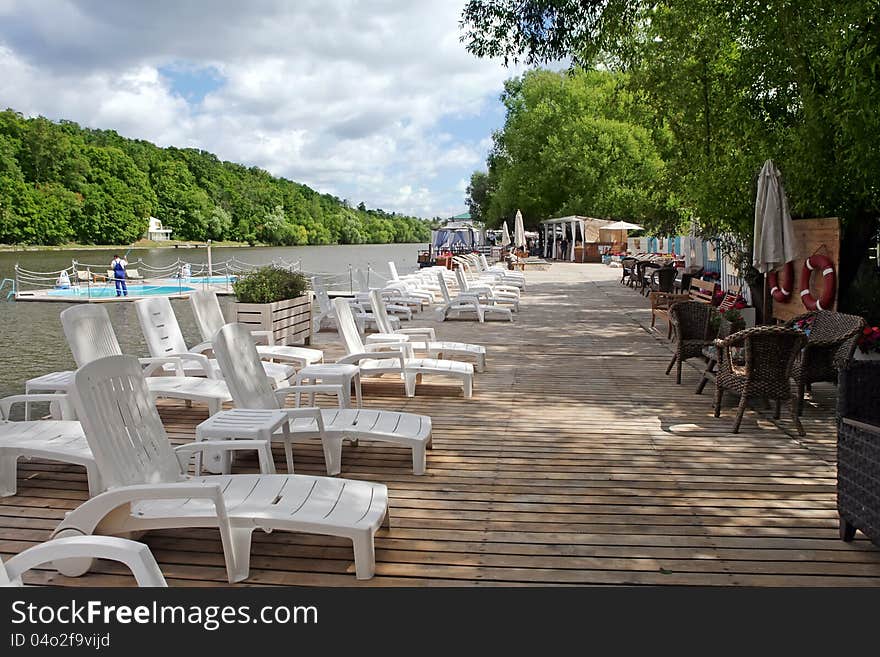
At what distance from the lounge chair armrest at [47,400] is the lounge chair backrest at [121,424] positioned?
1.39m

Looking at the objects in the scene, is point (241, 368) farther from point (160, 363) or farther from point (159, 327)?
point (159, 327)

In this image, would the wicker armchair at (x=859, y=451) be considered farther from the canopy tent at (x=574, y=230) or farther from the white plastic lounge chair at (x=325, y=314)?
the canopy tent at (x=574, y=230)

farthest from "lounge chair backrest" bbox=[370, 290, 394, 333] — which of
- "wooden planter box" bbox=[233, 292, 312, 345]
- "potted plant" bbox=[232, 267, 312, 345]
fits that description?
"wooden planter box" bbox=[233, 292, 312, 345]

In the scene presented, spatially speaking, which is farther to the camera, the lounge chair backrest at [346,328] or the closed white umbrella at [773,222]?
the closed white umbrella at [773,222]

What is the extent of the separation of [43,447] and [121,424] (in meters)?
0.91

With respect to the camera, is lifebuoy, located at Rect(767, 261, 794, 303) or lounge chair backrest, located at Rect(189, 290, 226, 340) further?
lifebuoy, located at Rect(767, 261, 794, 303)

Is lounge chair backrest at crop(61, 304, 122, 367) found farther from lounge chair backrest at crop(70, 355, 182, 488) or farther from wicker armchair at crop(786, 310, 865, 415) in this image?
wicker armchair at crop(786, 310, 865, 415)

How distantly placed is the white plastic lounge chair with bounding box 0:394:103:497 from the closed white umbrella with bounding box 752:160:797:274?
6.83 meters

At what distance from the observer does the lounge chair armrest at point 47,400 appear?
4910 mm

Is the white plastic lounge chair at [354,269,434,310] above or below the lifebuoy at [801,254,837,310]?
below

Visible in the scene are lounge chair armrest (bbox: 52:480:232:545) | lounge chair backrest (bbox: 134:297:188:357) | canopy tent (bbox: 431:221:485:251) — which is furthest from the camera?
canopy tent (bbox: 431:221:485:251)

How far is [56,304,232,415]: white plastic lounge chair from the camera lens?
554cm

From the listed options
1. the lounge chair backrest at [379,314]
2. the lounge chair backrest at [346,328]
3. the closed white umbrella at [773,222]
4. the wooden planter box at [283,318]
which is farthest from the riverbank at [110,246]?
the closed white umbrella at [773,222]
